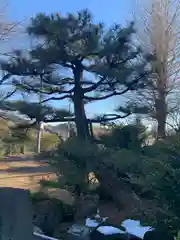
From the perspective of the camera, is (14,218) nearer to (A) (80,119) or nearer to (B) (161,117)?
(A) (80,119)

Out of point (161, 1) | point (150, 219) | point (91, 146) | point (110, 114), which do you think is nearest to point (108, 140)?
point (110, 114)

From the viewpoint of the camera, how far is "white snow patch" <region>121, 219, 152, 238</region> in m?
3.58

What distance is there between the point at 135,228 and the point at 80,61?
8.28ft

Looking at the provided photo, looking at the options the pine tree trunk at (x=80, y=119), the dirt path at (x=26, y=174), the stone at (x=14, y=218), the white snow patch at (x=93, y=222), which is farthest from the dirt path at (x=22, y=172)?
the stone at (x=14, y=218)

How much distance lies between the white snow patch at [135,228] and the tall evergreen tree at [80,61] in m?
1.60

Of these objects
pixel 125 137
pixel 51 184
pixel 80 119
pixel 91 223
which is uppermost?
pixel 80 119

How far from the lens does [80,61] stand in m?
4.97

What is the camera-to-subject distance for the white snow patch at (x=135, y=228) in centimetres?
358

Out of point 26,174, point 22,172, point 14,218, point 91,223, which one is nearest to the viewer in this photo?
point 14,218

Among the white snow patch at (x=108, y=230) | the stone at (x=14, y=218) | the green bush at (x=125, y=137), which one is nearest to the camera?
the stone at (x=14, y=218)

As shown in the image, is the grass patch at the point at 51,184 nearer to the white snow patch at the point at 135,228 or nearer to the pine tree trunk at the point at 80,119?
the pine tree trunk at the point at 80,119

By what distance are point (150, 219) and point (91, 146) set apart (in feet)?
6.19

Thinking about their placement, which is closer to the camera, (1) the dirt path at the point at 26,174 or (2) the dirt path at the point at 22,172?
(1) the dirt path at the point at 26,174

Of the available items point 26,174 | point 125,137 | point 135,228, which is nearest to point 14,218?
point 135,228
